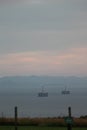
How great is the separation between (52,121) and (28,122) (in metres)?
1.41

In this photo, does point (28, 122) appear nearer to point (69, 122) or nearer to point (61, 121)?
point (61, 121)

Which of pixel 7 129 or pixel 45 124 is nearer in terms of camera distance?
pixel 7 129

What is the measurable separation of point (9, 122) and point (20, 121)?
0.64 meters

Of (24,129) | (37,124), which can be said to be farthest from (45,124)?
(24,129)

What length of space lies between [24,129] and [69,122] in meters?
8.43

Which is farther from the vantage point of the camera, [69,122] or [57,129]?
[57,129]

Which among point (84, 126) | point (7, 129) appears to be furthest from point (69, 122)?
point (84, 126)

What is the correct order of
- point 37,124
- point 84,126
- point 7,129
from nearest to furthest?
point 7,129
point 84,126
point 37,124

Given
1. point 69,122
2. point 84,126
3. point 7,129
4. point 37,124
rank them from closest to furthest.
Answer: point 69,122, point 7,129, point 84,126, point 37,124

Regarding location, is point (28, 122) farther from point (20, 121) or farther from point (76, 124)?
point (76, 124)

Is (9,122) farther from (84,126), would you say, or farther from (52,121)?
(84,126)

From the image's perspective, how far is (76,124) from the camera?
25.6 m

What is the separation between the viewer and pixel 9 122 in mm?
26719

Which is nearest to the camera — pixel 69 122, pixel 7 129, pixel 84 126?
pixel 69 122
